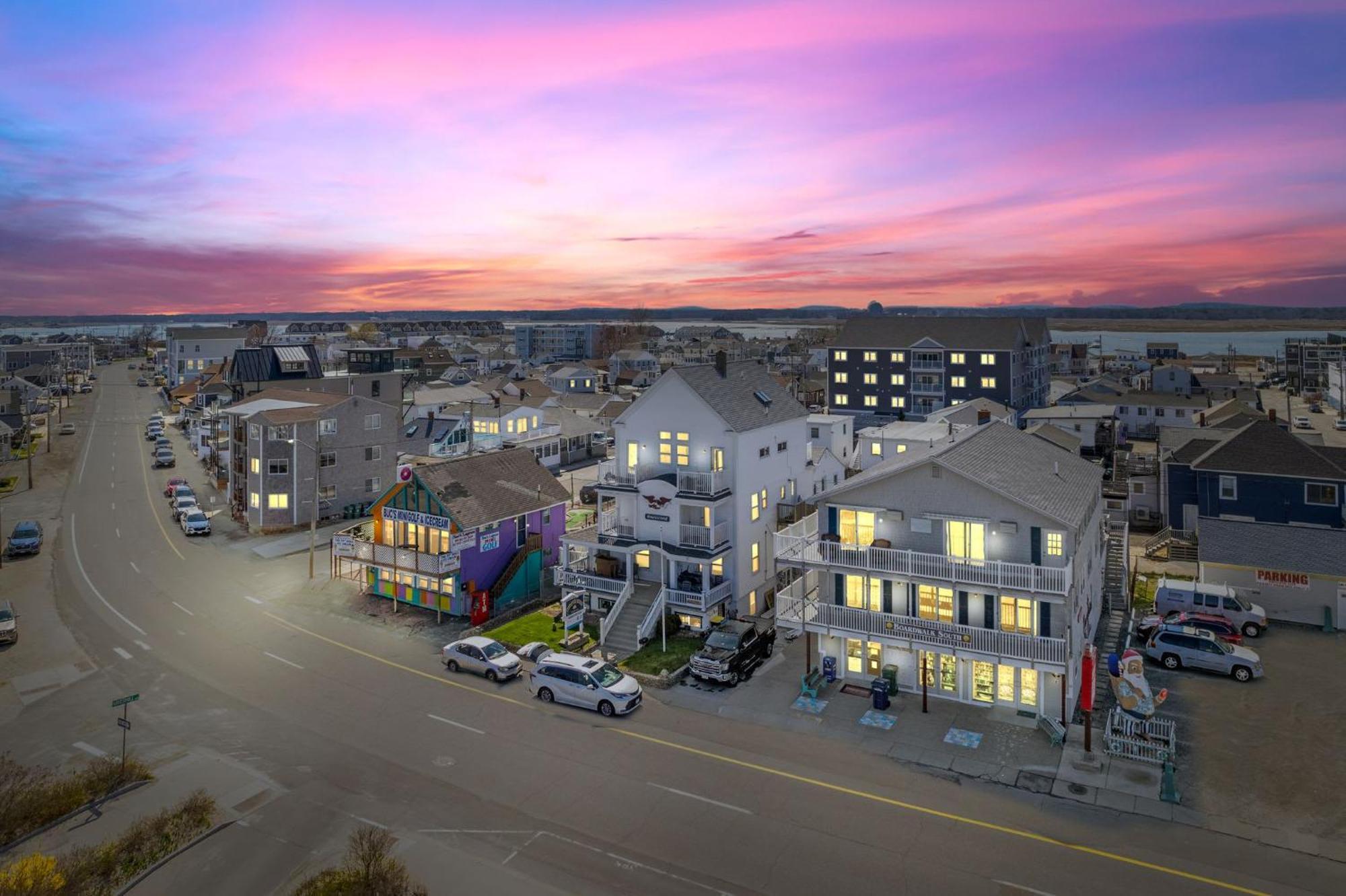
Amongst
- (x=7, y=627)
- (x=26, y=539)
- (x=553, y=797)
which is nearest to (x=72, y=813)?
(x=553, y=797)

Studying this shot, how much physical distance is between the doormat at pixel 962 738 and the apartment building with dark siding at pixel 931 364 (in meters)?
73.4

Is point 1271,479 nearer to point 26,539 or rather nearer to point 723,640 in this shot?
point 723,640

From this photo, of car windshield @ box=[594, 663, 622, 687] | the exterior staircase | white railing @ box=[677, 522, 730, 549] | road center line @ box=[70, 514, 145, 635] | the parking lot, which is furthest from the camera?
road center line @ box=[70, 514, 145, 635]

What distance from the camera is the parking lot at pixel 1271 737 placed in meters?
22.4

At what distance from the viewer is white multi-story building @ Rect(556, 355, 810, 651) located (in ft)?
122

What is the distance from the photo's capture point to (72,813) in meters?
22.6

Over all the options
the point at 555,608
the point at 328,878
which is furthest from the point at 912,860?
the point at 555,608

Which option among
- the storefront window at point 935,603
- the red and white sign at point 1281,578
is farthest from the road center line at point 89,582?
the red and white sign at point 1281,578

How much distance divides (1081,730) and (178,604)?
1658 inches

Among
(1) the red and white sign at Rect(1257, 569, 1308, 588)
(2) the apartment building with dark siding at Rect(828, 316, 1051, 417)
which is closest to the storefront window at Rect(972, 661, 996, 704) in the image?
(1) the red and white sign at Rect(1257, 569, 1308, 588)

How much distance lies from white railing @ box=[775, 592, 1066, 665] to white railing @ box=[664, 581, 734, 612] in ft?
16.3

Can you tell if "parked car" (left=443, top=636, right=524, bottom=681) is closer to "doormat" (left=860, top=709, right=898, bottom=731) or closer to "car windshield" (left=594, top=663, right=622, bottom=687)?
"car windshield" (left=594, top=663, right=622, bottom=687)

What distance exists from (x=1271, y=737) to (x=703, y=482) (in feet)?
74.5

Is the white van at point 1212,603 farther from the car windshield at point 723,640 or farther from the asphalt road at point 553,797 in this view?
the car windshield at point 723,640
